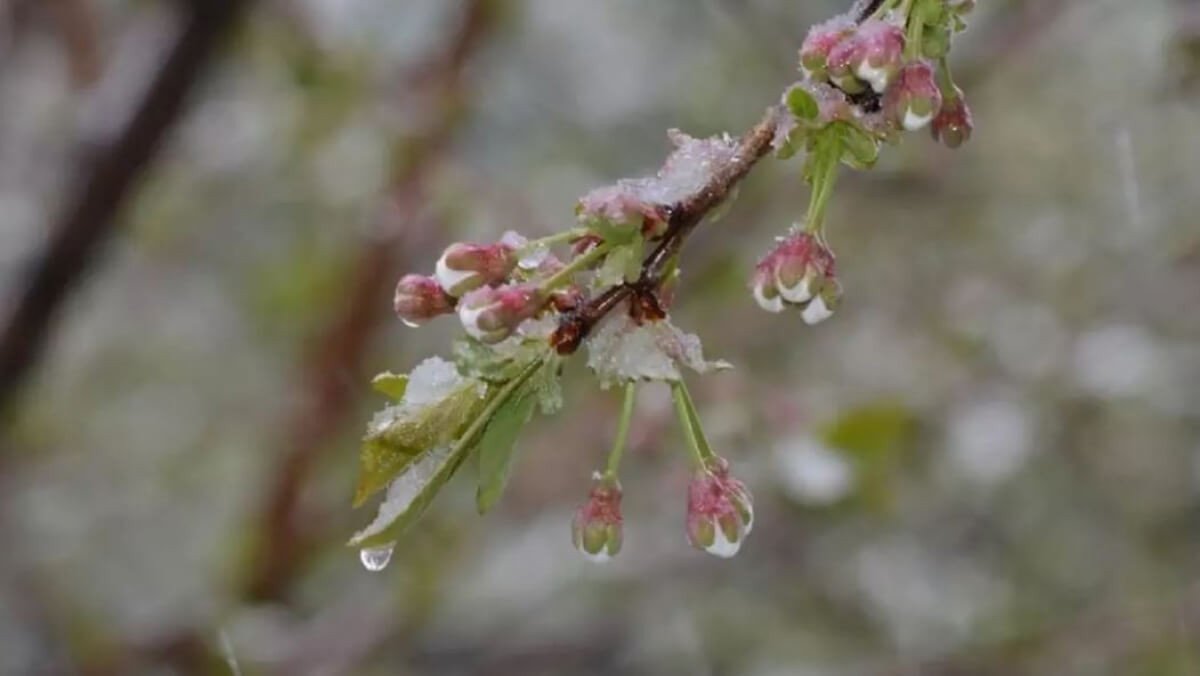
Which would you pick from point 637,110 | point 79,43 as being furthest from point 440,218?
point 637,110

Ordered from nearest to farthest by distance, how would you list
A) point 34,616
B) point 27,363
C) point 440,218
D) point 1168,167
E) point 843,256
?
1. point 27,363
2. point 440,218
3. point 1168,167
4. point 34,616
5. point 843,256

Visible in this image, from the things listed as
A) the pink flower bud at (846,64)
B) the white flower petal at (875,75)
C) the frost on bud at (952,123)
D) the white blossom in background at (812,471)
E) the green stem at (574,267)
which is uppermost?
the white blossom in background at (812,471)

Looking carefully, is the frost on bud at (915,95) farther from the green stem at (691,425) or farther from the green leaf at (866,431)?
the green leaf at (866,431)

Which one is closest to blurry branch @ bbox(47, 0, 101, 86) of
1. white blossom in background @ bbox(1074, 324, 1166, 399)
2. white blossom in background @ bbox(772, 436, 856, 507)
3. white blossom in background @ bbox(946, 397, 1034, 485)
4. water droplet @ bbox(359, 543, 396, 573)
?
white blossom in background @ bbox(772, 436, 856, 507)

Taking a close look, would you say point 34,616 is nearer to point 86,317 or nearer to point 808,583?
point 86,317

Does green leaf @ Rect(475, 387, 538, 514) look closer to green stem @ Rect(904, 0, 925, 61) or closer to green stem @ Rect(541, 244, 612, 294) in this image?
green stem @ Rect(541, 244, 612, 294)

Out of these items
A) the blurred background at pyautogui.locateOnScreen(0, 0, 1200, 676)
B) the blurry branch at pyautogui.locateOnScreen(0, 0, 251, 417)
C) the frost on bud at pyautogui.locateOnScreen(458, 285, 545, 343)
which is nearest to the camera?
the frost on bud at pyautogui.locateOnScreen(458, 285, 545, 343)

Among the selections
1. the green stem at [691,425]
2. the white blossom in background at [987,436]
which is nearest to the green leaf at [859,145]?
the green stem at [691,425]
